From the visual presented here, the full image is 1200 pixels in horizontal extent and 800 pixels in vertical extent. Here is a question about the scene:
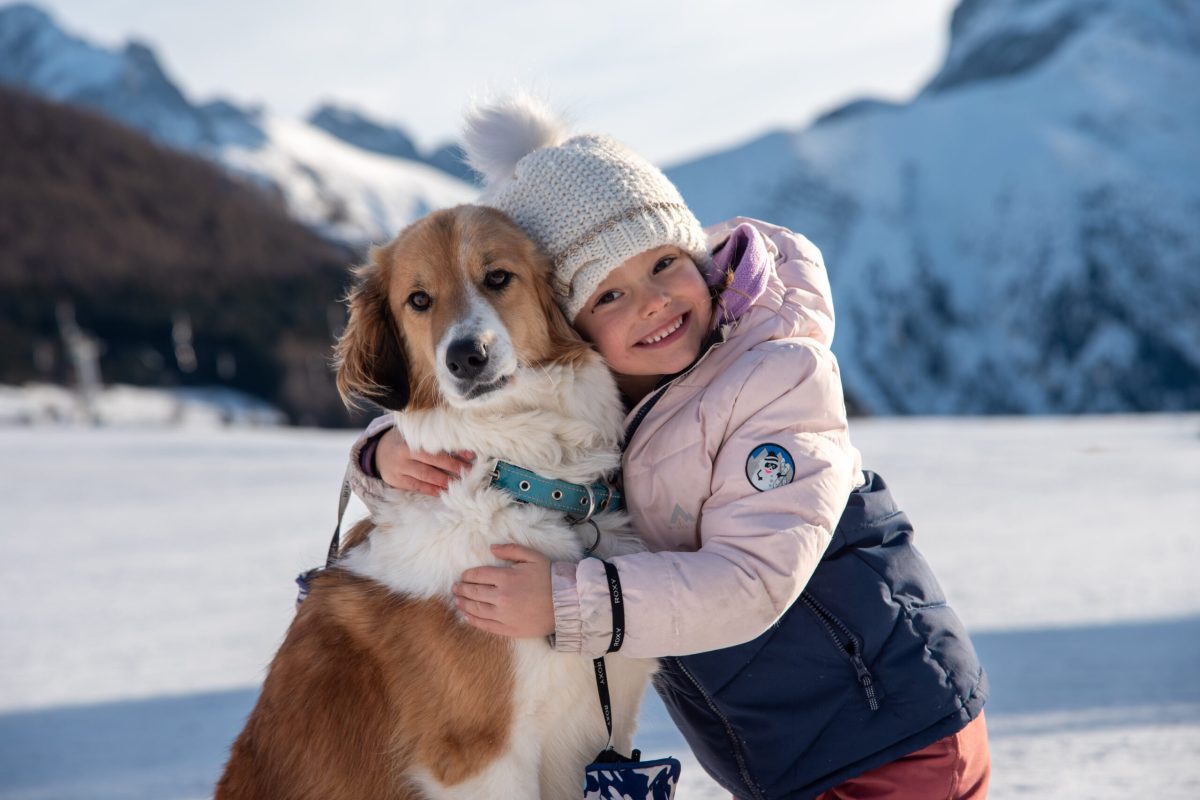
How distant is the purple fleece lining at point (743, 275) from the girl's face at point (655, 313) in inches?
2.7

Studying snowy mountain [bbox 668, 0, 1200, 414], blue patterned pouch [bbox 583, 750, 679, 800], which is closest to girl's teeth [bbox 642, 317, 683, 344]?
blue patterned pouch [bbox 583, 750, 679, 800]

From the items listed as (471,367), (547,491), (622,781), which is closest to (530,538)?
(547,491)

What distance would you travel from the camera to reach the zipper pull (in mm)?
2133

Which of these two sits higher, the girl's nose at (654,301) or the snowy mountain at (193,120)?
the girl's nose at (654,301)

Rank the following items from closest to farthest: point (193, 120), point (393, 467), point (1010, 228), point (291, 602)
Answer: point (393, 467), point (291, 602), point (1010, 228), point (193, 120)

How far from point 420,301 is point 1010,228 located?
312 ft

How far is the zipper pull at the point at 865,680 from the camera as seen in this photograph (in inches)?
A: 84.0

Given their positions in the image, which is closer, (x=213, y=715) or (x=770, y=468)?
(x=770, y=468)

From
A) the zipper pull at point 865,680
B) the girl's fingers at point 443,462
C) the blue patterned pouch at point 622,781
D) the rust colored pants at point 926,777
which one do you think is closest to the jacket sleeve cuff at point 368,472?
the girl's fingers at point 443,462

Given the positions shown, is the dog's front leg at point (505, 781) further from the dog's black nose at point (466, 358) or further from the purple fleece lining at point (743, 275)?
the purple fleece lining at point (743, 275)

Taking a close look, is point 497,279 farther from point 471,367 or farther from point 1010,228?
point 1010,228

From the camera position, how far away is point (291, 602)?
6.57m

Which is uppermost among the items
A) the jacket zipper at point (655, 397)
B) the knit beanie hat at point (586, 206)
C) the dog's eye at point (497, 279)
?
the knit beanie hat at point (586, 206)

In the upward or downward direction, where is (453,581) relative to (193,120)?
upward
